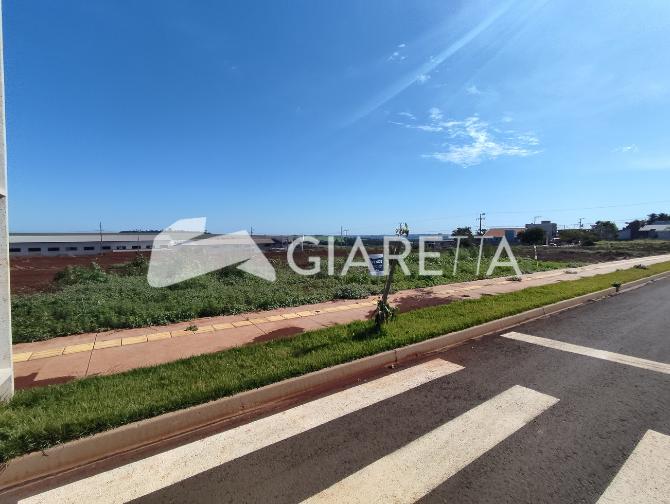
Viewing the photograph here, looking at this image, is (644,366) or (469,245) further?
(469,245)

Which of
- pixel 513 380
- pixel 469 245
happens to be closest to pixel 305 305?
pixel 513 380

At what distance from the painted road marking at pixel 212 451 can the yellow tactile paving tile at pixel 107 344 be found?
339 cm

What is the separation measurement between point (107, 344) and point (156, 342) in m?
0.79

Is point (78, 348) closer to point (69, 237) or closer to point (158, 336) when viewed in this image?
point (158, 336)

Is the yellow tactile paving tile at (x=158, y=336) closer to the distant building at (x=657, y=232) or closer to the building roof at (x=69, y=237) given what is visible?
the building roof at (x=69, y=237)

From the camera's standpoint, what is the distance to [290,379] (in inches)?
163

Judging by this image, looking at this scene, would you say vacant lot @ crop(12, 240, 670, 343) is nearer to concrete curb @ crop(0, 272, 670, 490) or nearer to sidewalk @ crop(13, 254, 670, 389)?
sidewalk @ crop(13, 254, 670, 389)

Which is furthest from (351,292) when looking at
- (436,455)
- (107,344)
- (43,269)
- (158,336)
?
(43,269)

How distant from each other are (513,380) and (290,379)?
2958 mm

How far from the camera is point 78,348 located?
5.43 meters

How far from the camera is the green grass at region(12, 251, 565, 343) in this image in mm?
6512

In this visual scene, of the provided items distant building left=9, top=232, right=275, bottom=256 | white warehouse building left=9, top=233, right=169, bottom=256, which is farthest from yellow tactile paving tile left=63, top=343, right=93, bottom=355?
white warehouse building left=9, top=233, right=169, bottom=256

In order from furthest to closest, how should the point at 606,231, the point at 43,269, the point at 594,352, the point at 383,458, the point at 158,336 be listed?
1. the point at 606,231
2. the point at 43,269
3. the point at 158,336
4. the point at 594,352
5. the point at 383,458

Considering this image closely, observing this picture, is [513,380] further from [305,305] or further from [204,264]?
[204,264]
